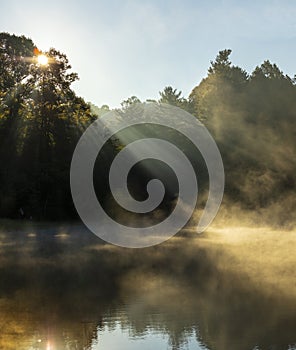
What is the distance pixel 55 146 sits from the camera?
55375 mm

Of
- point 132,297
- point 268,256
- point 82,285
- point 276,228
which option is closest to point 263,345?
point 132,297

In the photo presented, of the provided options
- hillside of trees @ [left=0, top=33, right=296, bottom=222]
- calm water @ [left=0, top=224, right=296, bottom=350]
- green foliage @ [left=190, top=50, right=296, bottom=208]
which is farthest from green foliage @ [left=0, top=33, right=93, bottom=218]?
calm water @ [left=0, top=224, right=296, bottom=350]

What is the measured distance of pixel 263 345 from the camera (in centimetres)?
1152

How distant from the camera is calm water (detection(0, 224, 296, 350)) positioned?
40.2ft

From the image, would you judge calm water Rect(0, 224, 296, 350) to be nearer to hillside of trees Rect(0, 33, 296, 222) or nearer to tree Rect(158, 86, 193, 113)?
hillside of trees Rect(0, 33, 296, 222)

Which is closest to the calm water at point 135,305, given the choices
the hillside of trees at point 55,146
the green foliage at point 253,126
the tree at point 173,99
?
the hillside of trees at point 55,146

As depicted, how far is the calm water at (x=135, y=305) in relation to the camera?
12.2 m

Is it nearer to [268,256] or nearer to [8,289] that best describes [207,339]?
[8,289]

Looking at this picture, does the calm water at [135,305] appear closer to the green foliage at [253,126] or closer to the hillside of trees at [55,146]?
the hillside of trees at [55,146]

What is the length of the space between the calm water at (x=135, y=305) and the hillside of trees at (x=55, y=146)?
22.1 metres

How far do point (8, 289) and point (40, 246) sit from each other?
478 inches

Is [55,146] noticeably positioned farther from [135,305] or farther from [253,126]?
[135,305]

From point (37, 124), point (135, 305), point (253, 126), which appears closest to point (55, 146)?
point (37, 124)

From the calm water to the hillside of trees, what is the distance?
22094 millimetres
